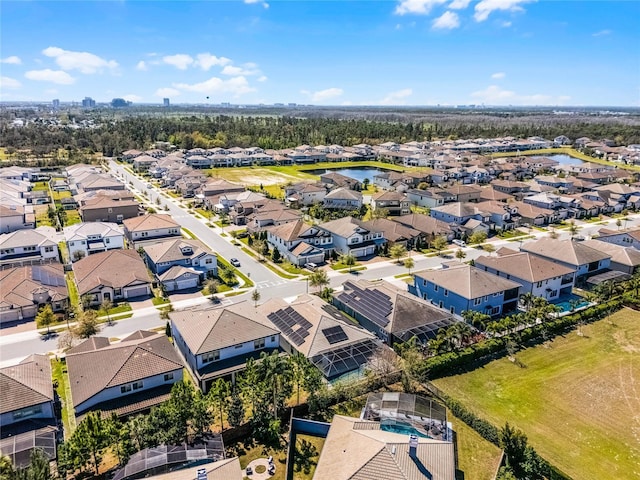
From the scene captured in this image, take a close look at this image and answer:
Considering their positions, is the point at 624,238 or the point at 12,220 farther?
the point at 12,220

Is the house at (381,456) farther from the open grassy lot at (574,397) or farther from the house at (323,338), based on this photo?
the open grassy lot at (574,397)

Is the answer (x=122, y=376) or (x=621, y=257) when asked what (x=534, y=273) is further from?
(x=122, y=376)

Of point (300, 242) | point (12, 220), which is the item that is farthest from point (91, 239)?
point (300, 242)

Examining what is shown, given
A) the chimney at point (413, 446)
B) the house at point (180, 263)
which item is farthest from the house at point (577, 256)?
the house at point (180, 263)

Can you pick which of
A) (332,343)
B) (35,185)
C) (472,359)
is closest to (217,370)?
(332,343)

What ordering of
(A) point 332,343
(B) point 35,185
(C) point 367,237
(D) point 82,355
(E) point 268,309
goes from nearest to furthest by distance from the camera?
(D) point 82,355 < (A) point 332,343 < (E) point 268,309 < (C) point 367,237 < (B) point 35,185

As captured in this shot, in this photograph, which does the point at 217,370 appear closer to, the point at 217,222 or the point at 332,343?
the point at 332,343
